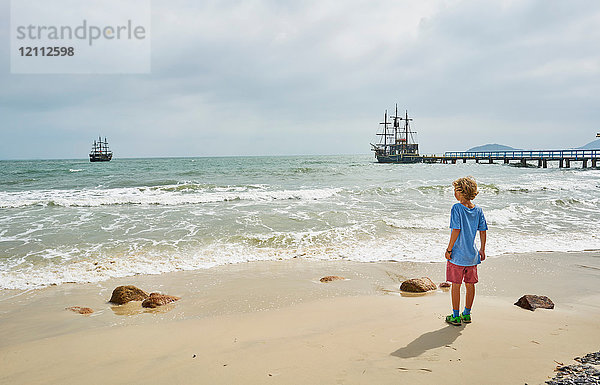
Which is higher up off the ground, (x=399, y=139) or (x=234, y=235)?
(x=399, y=139)

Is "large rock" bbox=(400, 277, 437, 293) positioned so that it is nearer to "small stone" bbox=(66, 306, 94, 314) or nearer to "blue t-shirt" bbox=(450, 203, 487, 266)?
"blue t-shirt" bbox=(450, 203, 487, 266)

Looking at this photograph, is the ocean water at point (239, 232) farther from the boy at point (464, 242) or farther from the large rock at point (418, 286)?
the boy at point (464, 242)

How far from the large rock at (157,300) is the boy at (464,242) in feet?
12.7

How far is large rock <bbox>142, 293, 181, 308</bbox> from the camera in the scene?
5.05m

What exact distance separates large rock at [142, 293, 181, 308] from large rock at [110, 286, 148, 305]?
216 mm

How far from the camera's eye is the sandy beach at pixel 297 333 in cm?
296

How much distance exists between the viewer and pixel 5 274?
6.79 metres

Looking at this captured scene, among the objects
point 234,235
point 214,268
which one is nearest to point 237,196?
point 234,235

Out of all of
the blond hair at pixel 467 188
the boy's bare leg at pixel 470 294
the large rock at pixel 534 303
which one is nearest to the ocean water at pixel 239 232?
the large rock at pixel 534 303

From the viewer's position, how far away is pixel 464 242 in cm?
388

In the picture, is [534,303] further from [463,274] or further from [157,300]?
[157,300]

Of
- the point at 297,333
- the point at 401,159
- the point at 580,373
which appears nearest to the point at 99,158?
the point at 401,159

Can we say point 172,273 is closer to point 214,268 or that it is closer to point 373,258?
point 214,268

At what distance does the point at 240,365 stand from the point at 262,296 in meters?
2.34
